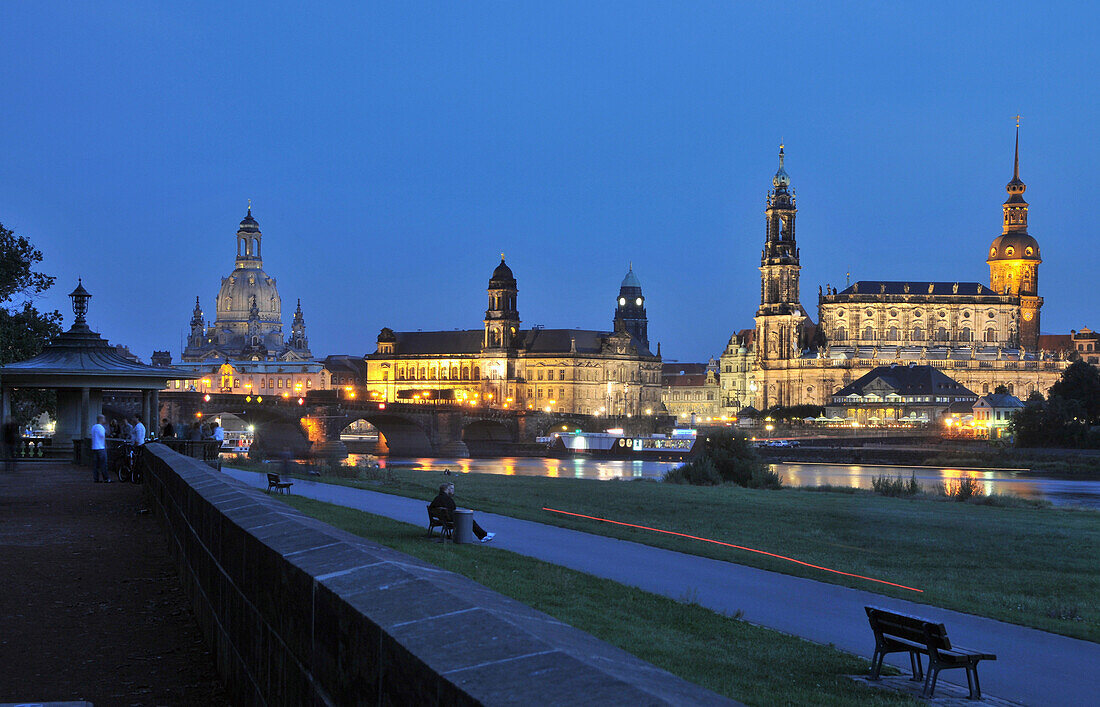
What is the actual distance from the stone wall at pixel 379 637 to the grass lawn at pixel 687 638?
6.59 meters

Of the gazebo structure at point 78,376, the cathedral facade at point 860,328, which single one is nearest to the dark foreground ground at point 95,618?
the gazebo structure at point 78,376

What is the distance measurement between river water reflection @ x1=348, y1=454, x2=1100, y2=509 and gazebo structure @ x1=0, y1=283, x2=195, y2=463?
137 feet

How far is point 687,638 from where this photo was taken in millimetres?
15297

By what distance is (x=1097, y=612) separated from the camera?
20.1m

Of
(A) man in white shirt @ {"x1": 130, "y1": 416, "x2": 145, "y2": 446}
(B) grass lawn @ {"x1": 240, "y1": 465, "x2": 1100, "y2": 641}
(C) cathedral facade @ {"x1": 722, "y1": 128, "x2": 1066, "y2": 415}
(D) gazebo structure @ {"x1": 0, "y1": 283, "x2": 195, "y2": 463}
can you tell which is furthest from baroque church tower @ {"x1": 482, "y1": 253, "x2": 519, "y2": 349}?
(A) man in white shirt @ {"x1": 130, "y1": 416, "x2": 145, "y2": 446}

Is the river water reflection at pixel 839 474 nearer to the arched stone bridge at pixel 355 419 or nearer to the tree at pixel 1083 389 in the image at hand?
the arched stone bridge at pixel 355 419

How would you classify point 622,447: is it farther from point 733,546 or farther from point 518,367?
point 733,546

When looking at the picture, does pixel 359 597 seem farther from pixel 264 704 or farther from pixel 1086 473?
pixel 1086 473

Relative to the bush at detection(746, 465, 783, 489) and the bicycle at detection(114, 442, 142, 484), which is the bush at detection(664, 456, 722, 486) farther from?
the bicycle at detection(114, 442, 142, 484)

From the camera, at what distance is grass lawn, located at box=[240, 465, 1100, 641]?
21609 mm

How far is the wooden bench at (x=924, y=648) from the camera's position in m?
12.5

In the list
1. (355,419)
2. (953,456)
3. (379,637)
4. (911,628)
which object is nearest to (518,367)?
(355,419)

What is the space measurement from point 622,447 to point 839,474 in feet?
106

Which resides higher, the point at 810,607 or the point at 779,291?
the point at 779,291
